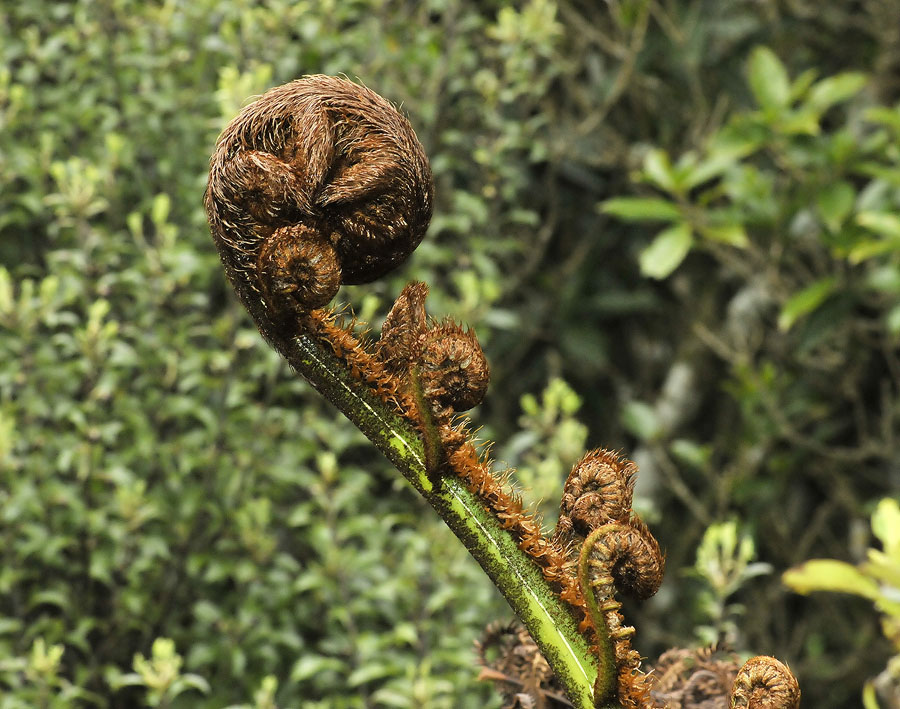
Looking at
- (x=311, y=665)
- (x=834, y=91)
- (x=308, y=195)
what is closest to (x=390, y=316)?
(x=308, y=195)

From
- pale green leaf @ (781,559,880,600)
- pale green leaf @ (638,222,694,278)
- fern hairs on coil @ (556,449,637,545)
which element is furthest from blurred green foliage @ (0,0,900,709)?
fern hairs on coil @ (556,449,637,545)

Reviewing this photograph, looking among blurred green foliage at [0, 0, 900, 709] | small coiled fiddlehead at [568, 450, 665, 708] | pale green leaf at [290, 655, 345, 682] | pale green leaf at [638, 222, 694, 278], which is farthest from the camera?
pale green leaf at [638, 222, 694, 278]

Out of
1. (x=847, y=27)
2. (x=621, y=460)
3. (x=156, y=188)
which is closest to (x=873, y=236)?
(x=847, y=27)

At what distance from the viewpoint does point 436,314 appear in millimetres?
2709

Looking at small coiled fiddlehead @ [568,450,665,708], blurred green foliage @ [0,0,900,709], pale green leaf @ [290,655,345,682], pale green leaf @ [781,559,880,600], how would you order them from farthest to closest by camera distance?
blurred green foliage @ [0,0,900,709] → pale green leaf @ [290,655,345,682] → pale green leaf @ [781,559,880,600] → small coiled fiddlehead @ [568,450,665,708]

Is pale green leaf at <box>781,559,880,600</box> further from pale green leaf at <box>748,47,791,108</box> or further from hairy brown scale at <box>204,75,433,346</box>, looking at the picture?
pale green leaf at <box>748,47,791,108</box>

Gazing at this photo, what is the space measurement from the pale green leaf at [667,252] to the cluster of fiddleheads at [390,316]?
211 cm

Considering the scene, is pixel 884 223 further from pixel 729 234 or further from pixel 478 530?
pixel 478 530

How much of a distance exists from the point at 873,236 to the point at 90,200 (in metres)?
2.06

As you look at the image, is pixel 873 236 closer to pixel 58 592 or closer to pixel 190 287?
pixel 190 287

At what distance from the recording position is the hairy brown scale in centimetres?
59

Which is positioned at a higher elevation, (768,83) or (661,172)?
(768,83)

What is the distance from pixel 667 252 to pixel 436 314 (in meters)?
0.64

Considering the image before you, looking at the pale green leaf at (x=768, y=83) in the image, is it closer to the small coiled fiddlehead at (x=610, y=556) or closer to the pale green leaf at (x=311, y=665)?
the pale green leaf at (x=311, y=665)
